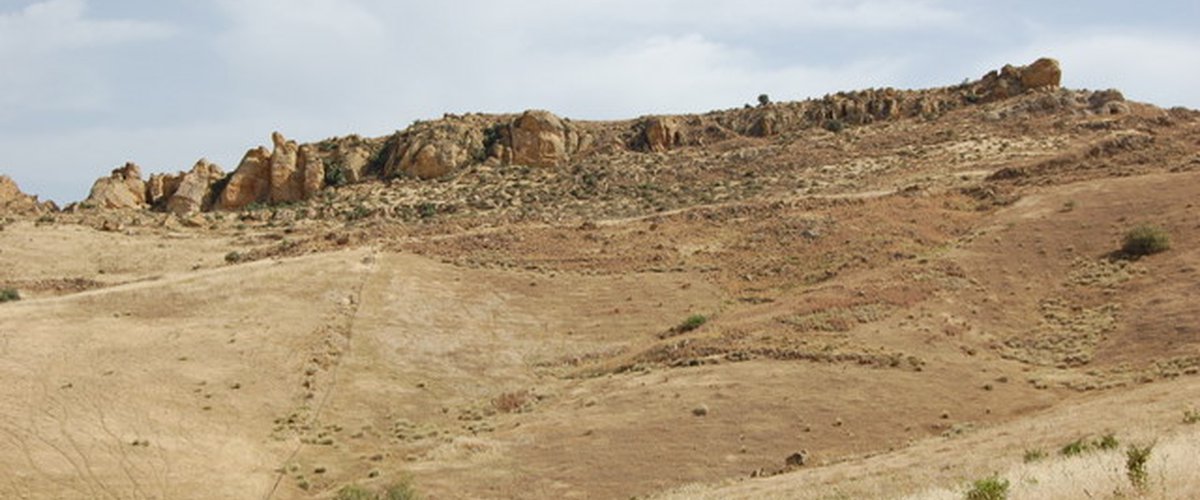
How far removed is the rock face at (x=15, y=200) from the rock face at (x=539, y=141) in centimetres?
2533

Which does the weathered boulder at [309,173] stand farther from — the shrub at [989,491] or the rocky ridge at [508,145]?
the shrub at [989,491]

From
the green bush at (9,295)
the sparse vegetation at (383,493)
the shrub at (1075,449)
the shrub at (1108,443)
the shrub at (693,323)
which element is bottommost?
the sparse vegetation at (383,493)

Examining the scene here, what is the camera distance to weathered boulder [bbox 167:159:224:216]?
62.3 meters

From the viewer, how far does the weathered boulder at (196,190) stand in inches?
2453

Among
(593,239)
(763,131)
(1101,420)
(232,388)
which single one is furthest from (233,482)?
(763,131)

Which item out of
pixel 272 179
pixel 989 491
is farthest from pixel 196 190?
pixel 989 491

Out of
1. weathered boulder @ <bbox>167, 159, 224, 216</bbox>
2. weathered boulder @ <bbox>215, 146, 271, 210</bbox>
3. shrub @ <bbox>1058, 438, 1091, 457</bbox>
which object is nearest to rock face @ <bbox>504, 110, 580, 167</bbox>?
weathered boulder @ <bbox>215, 146, 271, 210</bbox>

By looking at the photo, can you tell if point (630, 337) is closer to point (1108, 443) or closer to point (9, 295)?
point (1108, 443)

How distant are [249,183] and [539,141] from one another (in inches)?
640

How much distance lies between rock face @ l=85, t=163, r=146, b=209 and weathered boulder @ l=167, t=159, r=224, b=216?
2.00 meters

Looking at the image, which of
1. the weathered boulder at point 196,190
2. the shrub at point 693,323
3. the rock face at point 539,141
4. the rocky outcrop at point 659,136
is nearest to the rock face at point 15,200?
the weathered boulder at point 196,190

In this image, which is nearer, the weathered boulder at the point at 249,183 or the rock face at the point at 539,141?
the weathered boulder at the point at 249,183

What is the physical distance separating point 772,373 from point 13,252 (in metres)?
34.6

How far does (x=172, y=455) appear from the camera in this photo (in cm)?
2545
